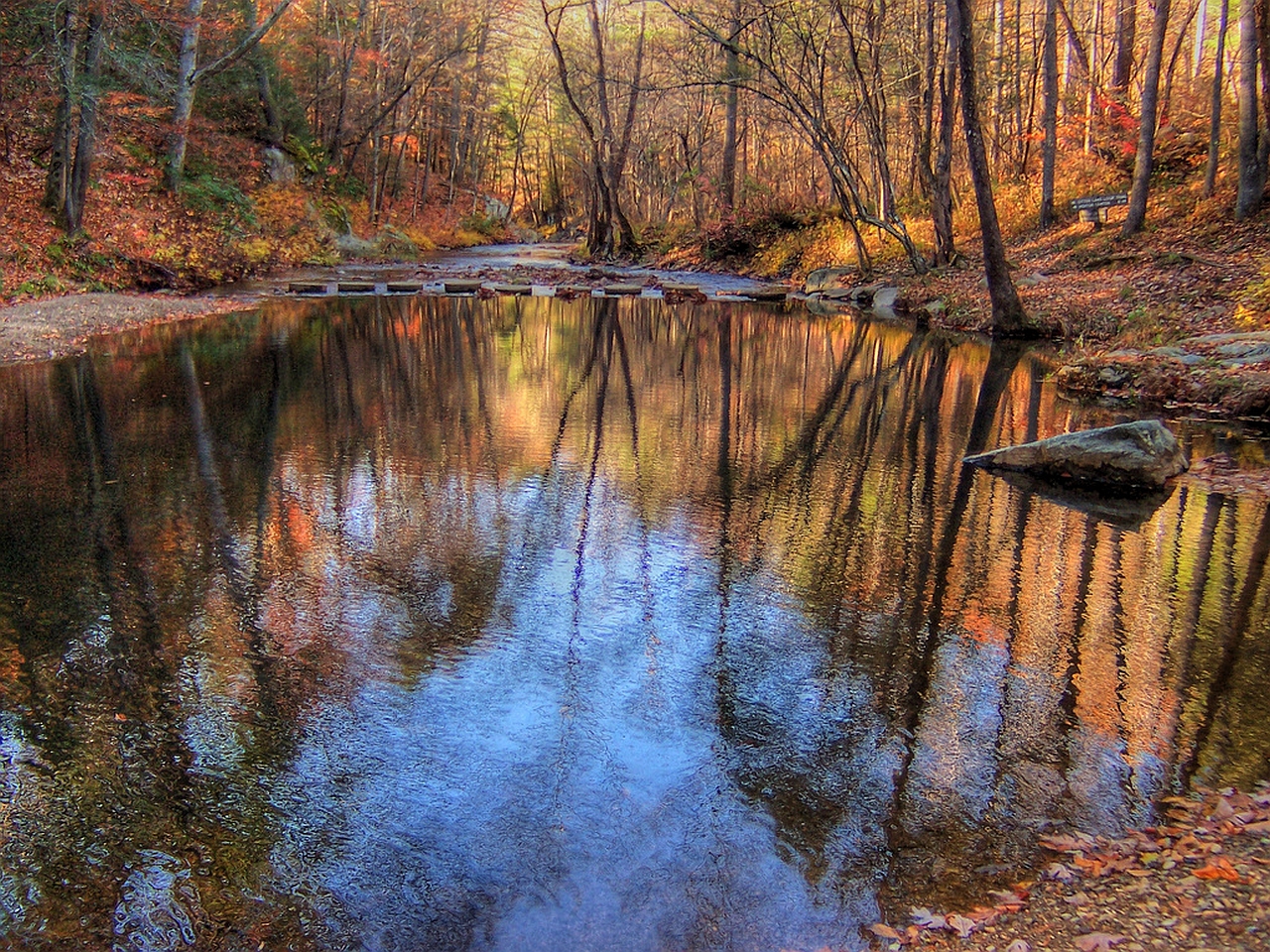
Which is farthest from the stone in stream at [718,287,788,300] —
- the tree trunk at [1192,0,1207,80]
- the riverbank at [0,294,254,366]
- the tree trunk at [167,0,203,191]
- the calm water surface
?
the calm water surface

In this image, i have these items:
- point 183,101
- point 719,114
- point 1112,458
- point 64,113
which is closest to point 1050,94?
point 1112,458

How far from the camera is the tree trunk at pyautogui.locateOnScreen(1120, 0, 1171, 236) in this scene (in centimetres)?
1984

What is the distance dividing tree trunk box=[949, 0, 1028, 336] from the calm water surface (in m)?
6.80

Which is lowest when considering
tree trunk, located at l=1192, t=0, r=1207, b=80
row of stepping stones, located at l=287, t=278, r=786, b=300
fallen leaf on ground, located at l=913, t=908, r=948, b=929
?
fallen leaf on ground, located at l=913, t=908, r=948, b=929

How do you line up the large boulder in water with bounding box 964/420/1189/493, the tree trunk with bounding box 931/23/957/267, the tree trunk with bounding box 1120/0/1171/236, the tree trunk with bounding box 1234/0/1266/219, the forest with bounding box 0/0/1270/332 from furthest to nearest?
the tree trunk with bounding box 931/23/957/267 → the forest with bounding box 0/0/1270/332 → the tree trunk with bounding box 1120/0/1171/236 → the tree trunk with bounding box 1234/0/1266/219 → the large boulder in water with bounding box 964/420/1189/493

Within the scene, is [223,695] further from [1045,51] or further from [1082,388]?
[1045,51]

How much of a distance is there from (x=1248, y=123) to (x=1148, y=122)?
6.99 ft

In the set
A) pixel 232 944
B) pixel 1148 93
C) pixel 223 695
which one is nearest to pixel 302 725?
pixel 223 695

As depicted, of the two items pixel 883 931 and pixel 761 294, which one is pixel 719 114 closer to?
pixel 761 294

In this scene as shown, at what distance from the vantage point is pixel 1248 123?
1902cm

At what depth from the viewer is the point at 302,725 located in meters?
4.97

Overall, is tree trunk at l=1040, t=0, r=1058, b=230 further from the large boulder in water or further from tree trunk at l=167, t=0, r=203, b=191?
tree trunk at l=167, t=0, r=203, b=191

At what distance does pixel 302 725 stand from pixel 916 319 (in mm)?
20478

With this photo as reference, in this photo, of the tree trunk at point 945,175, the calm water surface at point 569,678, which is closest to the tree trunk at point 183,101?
the calm water surface at point 569,678
